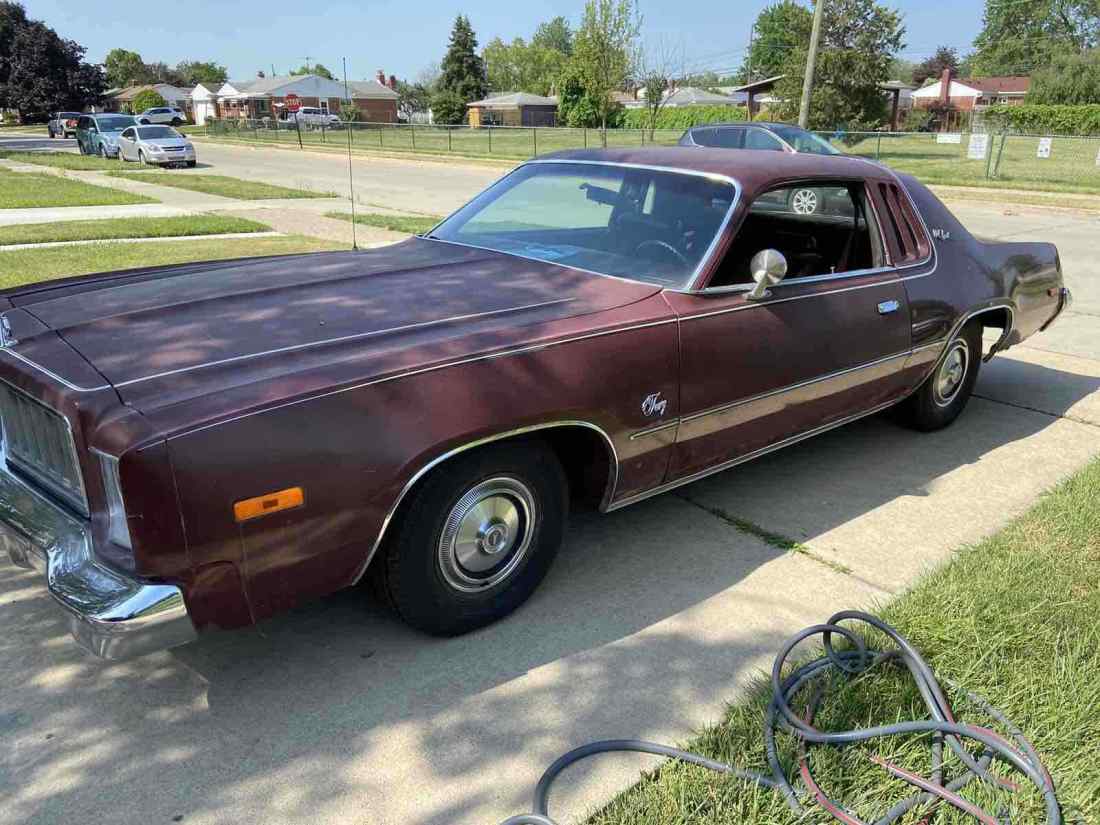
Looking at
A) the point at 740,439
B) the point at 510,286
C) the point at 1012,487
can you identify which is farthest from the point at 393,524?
the point at 1012,487

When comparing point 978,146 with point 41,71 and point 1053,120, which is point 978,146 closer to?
point 1053,120

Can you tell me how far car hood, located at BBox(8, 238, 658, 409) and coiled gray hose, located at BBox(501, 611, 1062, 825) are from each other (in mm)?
1287

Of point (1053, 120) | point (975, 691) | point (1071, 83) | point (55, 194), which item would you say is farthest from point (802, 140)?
point (1071, 83)

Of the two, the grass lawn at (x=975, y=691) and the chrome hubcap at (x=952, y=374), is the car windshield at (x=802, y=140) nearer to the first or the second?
the chrome hubcap at (x=952, y=374)

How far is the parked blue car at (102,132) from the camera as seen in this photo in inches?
1073

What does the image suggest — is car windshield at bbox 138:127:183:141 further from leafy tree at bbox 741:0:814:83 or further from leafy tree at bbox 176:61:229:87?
leafy tree at bbox 176:61:229:87

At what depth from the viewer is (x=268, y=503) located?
2.43 metres

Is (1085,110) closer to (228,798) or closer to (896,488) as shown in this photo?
(896,488)

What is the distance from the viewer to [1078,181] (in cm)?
2080

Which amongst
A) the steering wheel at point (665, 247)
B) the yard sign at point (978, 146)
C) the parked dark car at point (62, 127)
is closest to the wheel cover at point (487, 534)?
the steering wheel at point (665, 247)

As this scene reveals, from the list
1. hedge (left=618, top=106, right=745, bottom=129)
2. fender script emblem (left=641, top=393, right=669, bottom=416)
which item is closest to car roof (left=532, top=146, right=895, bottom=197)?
fender script emblem (left=641, top=393, right=669, bottom=416)

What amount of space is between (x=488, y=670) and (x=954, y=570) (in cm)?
190

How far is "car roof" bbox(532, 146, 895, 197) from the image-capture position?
387 cm

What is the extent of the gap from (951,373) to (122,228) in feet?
35.2
